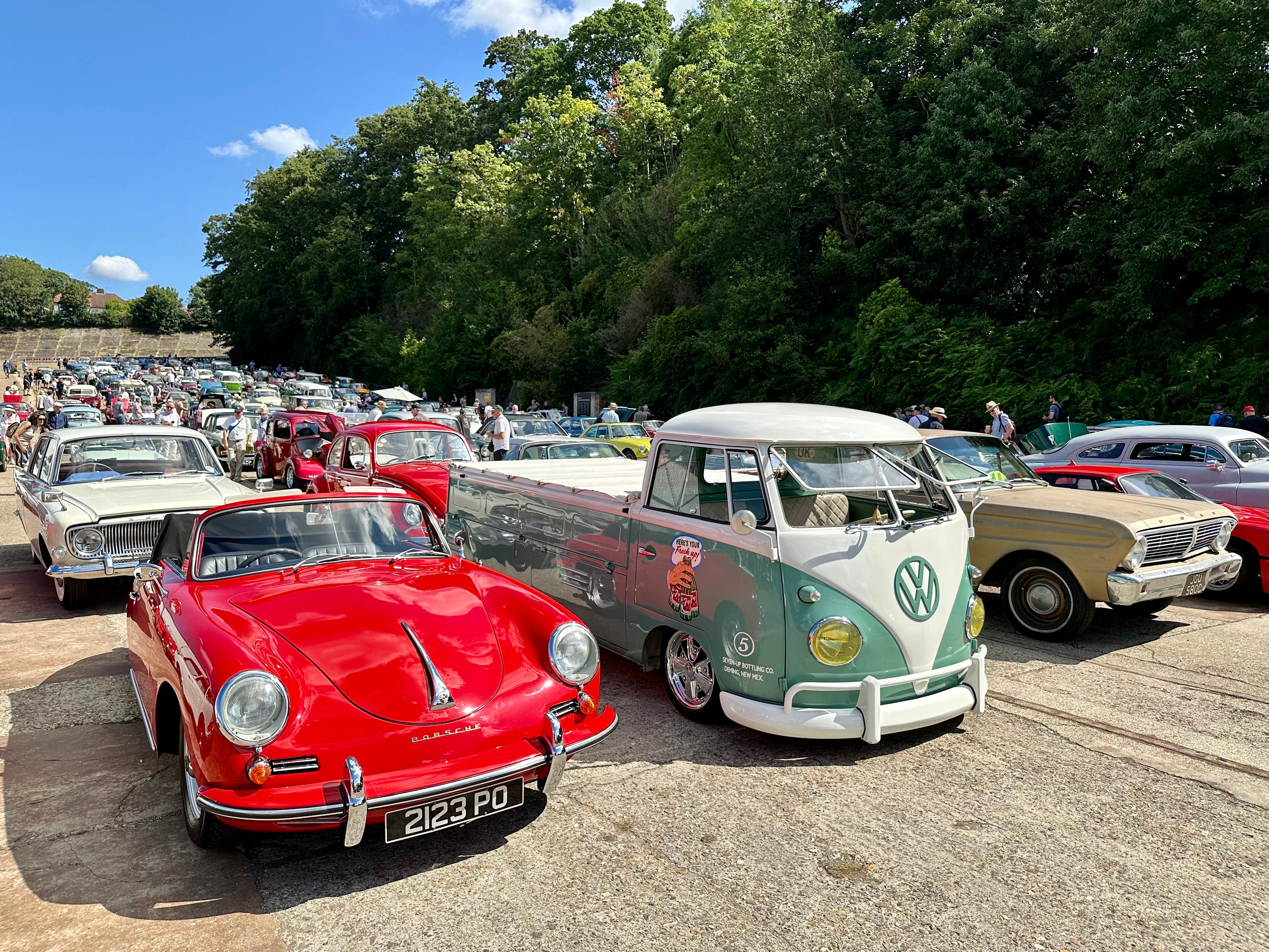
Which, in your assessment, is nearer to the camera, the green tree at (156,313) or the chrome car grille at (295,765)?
the chrome car grille at (295,765)

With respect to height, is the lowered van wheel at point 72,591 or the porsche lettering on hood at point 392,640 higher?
the porsche lettering on hood at point 392,640

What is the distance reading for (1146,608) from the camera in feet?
29.0

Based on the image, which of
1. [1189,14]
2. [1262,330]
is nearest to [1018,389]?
[1262,330]

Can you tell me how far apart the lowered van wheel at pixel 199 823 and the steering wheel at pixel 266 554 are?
4.01ft

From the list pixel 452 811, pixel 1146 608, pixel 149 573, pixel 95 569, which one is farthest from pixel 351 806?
pixel 1146 608

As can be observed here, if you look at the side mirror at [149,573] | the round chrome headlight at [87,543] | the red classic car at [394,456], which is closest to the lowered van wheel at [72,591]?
the round chrome headlight at [87,543]

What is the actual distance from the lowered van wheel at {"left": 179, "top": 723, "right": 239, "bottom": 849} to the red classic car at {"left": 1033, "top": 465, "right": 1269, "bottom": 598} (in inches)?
351

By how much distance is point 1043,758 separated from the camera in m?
5.29

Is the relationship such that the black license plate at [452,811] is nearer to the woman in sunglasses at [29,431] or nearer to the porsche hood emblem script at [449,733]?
the porsche hood emblem script at [449,733]

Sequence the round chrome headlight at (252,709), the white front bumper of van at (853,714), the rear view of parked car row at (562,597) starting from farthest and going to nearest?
the white front bumper of van at (853,714), the rear view of parked car row at (562,597), the round chrome headlight at (252,709)

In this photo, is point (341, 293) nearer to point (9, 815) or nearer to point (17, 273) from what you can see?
point (9, 815)

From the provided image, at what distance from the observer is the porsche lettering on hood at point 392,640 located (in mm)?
3939

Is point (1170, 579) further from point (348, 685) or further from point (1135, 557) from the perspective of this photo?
point (348, 685)

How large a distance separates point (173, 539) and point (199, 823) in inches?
93.5
